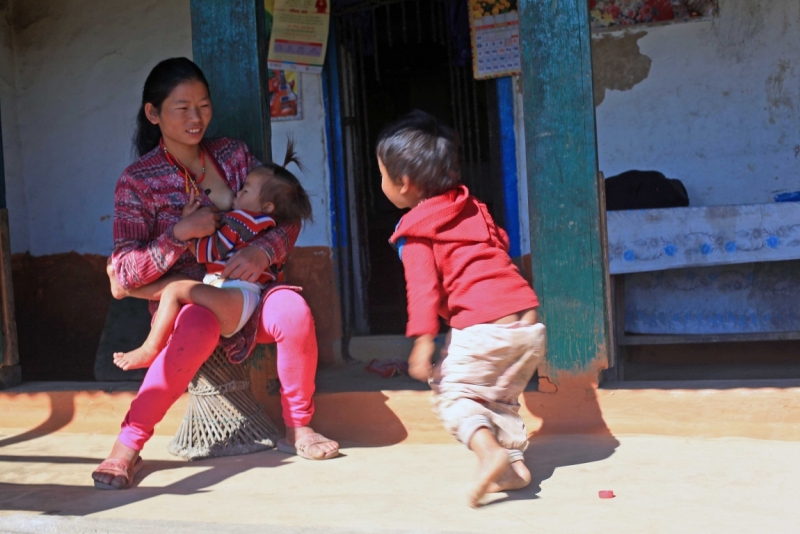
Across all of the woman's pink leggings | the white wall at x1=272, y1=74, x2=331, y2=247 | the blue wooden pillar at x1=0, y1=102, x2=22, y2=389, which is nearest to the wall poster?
the white wall at x1=272, y1=74, x2=331, y2=247

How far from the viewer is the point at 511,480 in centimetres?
251

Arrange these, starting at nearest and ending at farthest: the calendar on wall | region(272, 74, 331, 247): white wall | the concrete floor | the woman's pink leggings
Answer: the concrete floor, the woman's pink leggings, the calendar on wall, region(272, 74, 331, 247): white wall

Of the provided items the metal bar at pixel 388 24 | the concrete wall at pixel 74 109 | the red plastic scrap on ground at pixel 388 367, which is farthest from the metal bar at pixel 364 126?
the concrete wall at pixel 74 109

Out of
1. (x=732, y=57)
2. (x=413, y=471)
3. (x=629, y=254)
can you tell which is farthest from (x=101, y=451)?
(x=732, y=57)

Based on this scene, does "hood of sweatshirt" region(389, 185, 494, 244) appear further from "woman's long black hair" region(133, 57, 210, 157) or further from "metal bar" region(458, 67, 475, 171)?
"metal bar" region(458, 67, 475, 171)

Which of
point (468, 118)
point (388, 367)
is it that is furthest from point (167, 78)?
point (468, 118)

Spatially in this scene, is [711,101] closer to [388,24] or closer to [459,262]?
[388,24]

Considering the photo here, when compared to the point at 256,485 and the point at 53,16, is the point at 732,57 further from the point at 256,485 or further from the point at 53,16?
the point at 53,16

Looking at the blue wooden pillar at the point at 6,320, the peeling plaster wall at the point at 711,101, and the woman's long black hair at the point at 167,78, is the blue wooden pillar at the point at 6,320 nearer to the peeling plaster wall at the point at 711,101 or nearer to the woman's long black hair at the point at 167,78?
the woman's long black hair at the point at 167,78

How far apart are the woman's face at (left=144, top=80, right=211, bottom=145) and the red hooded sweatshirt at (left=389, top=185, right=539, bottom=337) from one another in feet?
3.39

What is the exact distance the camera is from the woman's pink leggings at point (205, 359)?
2.91m

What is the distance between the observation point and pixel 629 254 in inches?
170

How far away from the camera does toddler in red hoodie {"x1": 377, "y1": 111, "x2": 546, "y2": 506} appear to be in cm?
260

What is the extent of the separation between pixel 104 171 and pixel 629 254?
11.4 ft
